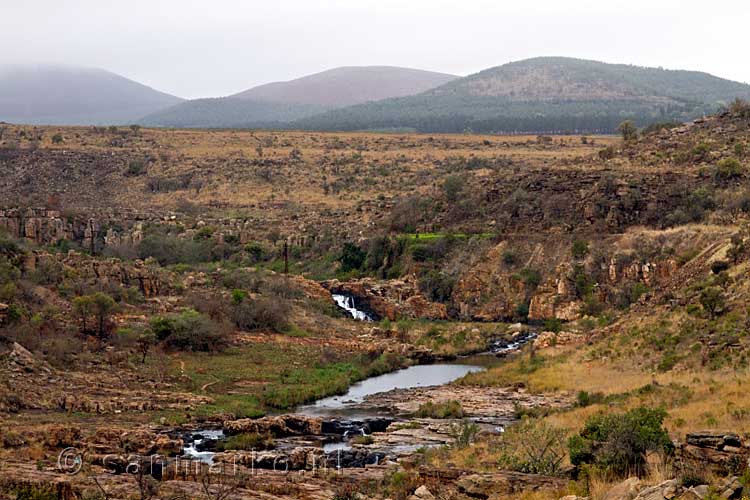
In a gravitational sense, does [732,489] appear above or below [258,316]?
above

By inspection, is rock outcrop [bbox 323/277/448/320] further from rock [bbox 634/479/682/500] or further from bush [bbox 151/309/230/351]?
rock [bbox 634/479/682/500]

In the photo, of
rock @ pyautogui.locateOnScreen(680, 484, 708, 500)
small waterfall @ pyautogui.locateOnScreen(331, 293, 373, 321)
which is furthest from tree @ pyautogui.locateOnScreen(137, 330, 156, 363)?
rock @ pyautogui.locateOnScreen(680, 484, 708, 500)

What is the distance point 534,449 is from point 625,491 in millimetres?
6101


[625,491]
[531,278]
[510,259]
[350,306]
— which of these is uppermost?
[625,491]

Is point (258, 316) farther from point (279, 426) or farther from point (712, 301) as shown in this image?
point (712, 301)

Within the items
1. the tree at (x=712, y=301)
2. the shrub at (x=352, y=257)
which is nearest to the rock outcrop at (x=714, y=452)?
the tree at (x=712, y=301)

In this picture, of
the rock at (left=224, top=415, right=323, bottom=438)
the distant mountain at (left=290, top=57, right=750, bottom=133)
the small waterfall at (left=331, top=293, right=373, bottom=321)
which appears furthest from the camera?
the distant mountain at (left=290, top=57, right=750, bottom=133)

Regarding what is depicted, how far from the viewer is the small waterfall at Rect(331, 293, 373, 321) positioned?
54875mm

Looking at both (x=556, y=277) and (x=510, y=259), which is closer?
(x=556, y=277)

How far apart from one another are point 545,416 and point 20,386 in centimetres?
1425

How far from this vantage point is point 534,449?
2419cm

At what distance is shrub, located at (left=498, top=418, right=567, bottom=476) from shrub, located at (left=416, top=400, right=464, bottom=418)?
159 inches

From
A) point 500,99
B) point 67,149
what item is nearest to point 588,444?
point 67,149

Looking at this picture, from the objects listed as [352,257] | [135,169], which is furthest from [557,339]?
[135,169]
